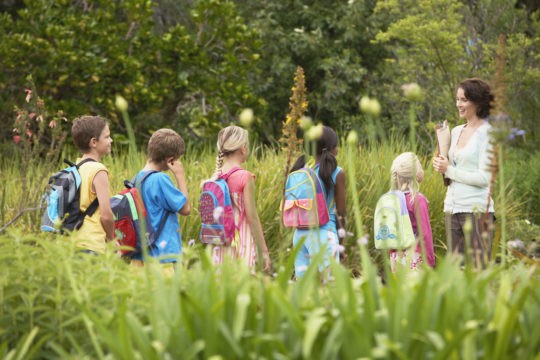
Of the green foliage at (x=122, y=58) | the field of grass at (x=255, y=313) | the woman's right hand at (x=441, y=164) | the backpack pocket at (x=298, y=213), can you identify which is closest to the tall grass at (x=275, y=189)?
the woman's right hand at (x=441, y=164)

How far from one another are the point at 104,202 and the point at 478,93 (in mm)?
2630

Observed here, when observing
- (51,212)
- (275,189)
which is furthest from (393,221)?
(275,189)

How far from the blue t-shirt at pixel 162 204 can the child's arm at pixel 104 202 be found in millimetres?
271

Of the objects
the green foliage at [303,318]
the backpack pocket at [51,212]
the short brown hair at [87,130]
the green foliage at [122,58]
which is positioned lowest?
the green foliage at [303,318]

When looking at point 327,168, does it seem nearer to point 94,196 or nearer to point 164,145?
point 164,145

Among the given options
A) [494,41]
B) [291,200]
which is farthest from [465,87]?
[494,41]

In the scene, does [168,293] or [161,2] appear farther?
[161,2]

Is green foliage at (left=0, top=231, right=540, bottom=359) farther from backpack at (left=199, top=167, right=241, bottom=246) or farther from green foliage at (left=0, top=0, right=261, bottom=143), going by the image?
green foliage at (left=0, top=0, right=261, bottom=143)

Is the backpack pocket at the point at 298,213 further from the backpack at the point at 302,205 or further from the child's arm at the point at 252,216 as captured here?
the child's arm at the point at 252,216

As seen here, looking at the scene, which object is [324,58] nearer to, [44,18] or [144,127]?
[144,127]

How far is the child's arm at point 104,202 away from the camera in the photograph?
5.09 metres

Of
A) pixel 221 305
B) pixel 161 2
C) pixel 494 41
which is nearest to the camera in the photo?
pixel 221 305

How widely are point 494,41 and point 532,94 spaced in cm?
107

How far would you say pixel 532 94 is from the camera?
14.2 m
